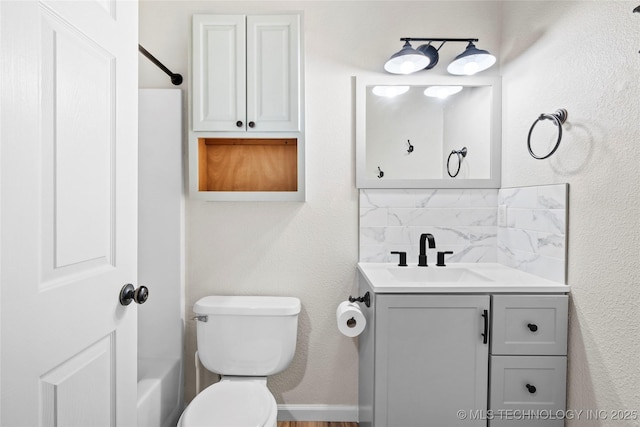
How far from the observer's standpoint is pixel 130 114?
3.51ft

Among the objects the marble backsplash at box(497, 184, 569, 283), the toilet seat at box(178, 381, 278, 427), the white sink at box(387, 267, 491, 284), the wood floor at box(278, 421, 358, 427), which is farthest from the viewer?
the wood floor at box(278, 421, 358, 427)

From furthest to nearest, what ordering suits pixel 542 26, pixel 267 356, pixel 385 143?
1. pixel 385 143
2. pixel 267 356
3. pixel 542 26

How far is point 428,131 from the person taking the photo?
1.84 metres

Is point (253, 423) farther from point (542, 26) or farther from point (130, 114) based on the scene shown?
point (542, 26)

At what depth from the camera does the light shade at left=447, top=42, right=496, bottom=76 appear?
1.70 meters

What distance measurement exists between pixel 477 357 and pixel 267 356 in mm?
941

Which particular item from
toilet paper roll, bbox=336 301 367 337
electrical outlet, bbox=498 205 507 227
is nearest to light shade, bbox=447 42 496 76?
electrical outlet, bbox=498 205 507 227

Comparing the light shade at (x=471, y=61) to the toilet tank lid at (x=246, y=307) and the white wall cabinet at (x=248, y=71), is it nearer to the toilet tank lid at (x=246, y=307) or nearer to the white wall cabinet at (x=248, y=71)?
the white wall cabinet at (x=248, y=71)

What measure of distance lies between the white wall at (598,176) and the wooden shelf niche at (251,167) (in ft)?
4.04

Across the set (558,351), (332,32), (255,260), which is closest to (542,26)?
(332,32)

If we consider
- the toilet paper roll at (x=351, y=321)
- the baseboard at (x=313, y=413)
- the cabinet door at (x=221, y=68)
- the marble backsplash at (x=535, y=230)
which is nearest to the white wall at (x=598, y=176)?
the marble backsplash at (x=535, y=230)

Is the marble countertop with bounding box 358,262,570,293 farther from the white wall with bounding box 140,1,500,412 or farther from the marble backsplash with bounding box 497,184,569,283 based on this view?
the white wall with bounding box 140,1,500,412

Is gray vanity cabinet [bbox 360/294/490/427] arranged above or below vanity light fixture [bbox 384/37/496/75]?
below

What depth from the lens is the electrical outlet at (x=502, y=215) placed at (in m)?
1.80
